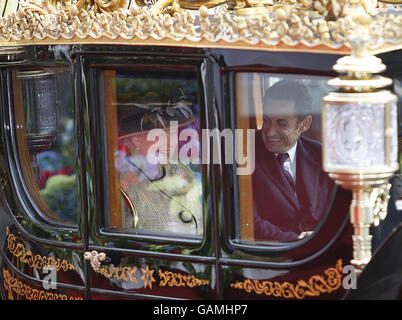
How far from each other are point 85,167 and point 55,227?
0.29 m

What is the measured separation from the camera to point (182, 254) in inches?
109

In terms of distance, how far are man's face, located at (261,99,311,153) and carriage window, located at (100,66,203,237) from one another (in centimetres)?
22

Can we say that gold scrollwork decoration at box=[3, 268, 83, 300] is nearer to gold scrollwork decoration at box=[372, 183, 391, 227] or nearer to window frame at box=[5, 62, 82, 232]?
window frame at box=[5, 62, 82, 232]

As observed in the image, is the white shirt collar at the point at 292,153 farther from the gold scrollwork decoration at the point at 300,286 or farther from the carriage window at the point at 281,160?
the gold scrollwork decoration at the point at 300,286

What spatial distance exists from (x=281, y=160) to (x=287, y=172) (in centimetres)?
4

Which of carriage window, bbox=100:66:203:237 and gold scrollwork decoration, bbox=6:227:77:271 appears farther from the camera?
gold scrollwork decoration, bbox=6:227:77:271

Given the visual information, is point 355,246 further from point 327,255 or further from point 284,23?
point 284,23

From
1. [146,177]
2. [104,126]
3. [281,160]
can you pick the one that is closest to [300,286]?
[281,160]

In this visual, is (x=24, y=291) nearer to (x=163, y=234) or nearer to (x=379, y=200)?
(x=163, y=234)

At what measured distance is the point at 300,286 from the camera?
2.57 m

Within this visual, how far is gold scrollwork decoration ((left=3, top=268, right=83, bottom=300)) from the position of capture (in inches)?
123

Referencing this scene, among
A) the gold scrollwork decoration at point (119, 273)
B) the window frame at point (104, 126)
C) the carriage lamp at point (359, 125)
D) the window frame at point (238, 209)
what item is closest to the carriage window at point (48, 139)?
the window frame at point (104, 126)

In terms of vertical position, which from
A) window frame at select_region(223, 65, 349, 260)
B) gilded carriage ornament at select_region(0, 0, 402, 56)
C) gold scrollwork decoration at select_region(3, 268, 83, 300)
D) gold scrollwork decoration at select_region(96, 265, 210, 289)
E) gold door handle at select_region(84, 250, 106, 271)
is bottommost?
gold scrollwork decoration at select_region(3, 268, 83, 300)

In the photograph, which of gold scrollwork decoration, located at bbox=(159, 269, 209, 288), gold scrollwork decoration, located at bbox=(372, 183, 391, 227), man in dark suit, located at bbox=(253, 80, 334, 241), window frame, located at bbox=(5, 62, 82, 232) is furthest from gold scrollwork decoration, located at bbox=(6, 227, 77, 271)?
gold scrollwork decoration, located at bbox=(372, 183, 391, 227)
